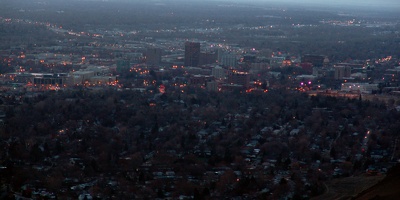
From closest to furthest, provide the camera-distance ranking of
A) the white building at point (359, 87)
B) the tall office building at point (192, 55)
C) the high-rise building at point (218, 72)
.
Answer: the white building at point (359, 87), the high-rise building at point (218, 72), the tall office building at point (192, 55)

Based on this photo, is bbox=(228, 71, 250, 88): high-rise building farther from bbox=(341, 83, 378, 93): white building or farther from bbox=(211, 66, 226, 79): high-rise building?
bbox=(341, 83, 378, 93): white building

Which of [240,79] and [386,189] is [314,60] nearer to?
[240,79]

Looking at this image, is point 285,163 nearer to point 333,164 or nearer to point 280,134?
point 333,164

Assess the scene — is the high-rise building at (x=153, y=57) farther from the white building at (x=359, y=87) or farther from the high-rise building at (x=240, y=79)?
the white building at (x=359, y=87)

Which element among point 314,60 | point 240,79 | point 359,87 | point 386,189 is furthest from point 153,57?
point 386,189

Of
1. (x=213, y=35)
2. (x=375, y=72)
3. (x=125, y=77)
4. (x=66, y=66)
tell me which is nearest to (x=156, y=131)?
(x=125, y=77)

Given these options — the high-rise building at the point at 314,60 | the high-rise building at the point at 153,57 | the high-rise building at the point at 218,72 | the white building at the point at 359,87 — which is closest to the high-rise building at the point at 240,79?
the high-rise building at the point at 218,72
